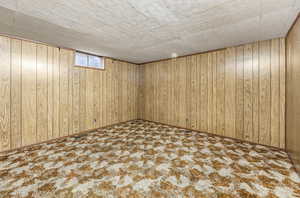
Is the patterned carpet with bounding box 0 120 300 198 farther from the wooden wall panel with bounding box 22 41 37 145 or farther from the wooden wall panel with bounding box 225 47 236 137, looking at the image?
the wooden wall panel with bounding box 225 47 236 137

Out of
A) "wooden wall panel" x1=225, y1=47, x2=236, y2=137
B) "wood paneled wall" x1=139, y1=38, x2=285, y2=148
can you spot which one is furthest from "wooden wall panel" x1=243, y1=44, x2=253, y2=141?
"wooden wall panel" x1=225, y1=47, x2=236, y2=137

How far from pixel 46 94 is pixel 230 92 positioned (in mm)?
4884

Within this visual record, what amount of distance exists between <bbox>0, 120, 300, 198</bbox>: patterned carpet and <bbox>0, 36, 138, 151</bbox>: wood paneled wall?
0.48 meters

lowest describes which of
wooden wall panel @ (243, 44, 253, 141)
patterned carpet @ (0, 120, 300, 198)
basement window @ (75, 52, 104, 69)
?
patterned carpet @ (0, 120, 300, 198)

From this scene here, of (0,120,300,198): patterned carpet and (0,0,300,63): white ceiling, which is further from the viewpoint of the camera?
(0,0,300,63): white ceiling

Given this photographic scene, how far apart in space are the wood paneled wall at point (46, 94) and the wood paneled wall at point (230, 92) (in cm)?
226

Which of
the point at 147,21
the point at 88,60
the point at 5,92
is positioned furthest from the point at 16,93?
the point at 147,21

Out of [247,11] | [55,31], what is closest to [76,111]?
[55,31]

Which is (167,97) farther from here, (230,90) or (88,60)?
(88,60)

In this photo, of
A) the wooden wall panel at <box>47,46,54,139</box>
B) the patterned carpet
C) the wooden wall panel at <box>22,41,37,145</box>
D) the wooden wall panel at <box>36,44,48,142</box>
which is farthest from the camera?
the wooden wall panel at <box>47,46,54,139</box>

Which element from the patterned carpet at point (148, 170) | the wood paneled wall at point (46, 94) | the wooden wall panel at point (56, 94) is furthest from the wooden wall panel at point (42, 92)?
the patterned carpet at point (148, 170)

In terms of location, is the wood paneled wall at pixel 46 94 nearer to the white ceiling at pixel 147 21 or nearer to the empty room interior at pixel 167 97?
the empty room interior at pixel 167 97

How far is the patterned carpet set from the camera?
1581mm

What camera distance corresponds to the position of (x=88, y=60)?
3975 mm
